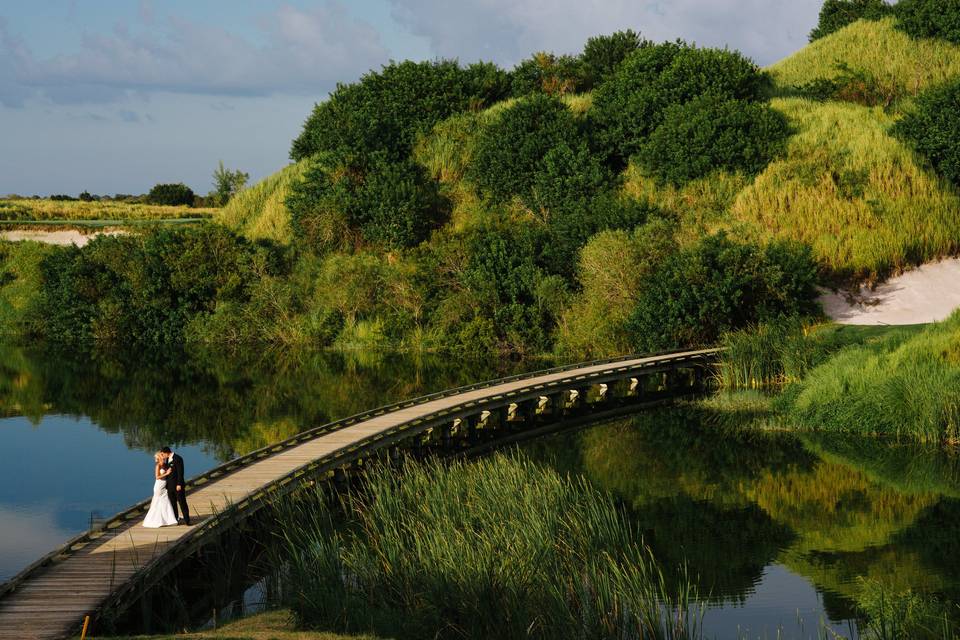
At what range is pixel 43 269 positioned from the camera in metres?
60.7

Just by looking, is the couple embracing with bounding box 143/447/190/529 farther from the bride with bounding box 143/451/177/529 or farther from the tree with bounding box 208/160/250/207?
the tree with bounding box 208/160/250/207

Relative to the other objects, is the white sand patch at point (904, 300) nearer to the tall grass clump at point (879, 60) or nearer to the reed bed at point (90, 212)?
Answer: the tall grass clump at point (879, 60)

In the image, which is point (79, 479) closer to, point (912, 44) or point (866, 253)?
point (866, 253)

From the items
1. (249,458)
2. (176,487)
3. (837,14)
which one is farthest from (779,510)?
(837,14)

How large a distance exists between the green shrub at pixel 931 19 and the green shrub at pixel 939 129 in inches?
568

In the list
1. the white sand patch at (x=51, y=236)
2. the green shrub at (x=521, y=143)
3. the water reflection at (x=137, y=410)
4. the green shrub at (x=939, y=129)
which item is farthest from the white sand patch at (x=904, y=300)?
the white sand patch at (x=51, y=236)

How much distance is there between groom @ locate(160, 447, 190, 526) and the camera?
17.3 metres

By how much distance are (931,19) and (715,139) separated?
21.6 meters

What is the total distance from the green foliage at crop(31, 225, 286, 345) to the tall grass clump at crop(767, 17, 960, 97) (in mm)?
32452

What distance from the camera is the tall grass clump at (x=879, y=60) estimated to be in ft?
203

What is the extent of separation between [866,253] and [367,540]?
32.5 m

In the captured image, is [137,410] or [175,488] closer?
[175,488]

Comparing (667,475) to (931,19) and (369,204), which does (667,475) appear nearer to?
(369,204)

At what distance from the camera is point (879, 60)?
2522 inches
